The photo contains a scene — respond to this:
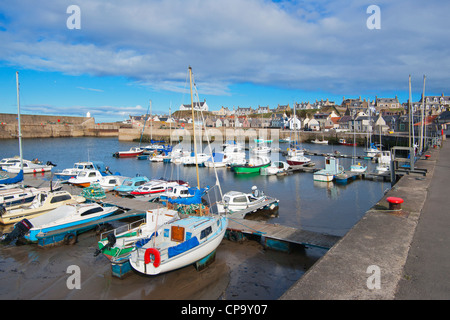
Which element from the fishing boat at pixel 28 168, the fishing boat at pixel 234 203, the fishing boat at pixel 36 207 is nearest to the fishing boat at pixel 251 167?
the fishing boat at pixel 234 203

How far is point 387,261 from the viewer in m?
7.11

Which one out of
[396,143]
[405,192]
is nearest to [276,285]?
[405,192]

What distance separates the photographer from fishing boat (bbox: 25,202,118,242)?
15.1m

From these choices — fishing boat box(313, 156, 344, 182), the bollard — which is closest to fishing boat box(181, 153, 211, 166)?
fishing boat box(313, 156, 344, 182)

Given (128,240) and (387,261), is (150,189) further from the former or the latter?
(387,261)

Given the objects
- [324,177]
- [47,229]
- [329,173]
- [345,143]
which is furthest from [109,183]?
[345,143]

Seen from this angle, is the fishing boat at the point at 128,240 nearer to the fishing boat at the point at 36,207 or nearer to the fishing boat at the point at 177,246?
the fishing boat at the point at 177,246

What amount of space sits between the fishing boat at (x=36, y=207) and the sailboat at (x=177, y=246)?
10.1 meters

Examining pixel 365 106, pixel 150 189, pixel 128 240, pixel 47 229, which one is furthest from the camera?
pixel 365 106

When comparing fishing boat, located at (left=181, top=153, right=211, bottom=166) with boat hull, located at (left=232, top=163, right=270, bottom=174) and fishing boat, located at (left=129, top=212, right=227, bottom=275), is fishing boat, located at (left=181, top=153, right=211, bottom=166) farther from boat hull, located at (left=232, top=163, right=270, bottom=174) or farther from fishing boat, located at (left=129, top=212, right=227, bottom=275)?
fishing boat, located at (left=129, top=212, right=227, bottom=275)

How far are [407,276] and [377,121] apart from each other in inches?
4177

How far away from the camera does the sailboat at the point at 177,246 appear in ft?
34.8

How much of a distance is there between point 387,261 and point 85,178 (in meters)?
27.4

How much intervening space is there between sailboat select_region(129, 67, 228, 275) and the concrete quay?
568 centimetres
